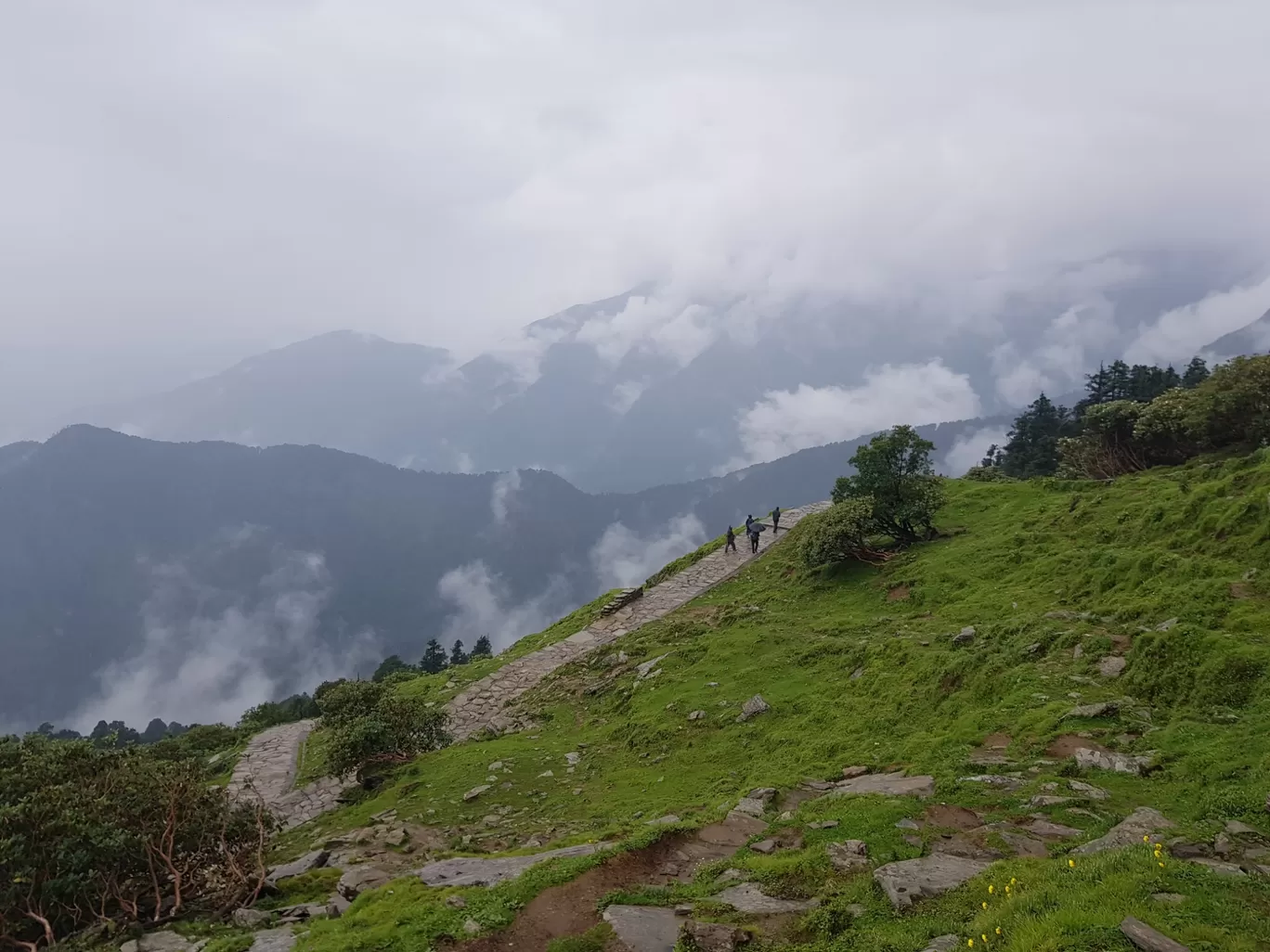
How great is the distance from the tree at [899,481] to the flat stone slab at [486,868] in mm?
22297

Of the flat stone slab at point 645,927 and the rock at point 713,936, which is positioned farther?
the flat stone slab at point 645,927

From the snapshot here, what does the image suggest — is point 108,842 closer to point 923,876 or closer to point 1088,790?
point 923,876

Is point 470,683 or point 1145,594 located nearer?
point 1145,594

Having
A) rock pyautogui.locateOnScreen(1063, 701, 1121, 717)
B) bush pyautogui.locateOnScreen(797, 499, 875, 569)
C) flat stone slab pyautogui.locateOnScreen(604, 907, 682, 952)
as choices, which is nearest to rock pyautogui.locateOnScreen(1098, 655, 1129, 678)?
rock pyautogui.locateOnScreen(1063, 701, 1121, 717)

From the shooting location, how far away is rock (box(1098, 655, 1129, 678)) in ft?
49.6

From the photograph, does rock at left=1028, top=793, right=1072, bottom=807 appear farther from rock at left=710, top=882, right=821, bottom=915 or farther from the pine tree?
the pine tree

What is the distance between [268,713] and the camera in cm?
4184

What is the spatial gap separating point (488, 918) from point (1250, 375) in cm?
3396

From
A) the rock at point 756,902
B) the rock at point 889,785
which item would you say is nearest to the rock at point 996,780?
the rock at point 889,785

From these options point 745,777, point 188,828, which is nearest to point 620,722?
point 745,777

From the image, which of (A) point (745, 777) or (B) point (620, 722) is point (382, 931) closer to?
(A) point (745, 777)

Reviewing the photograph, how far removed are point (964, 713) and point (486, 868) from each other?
11.2m

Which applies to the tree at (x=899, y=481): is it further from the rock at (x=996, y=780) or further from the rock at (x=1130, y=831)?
the rock at (x=1130, y=831)

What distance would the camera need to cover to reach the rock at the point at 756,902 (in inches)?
378
